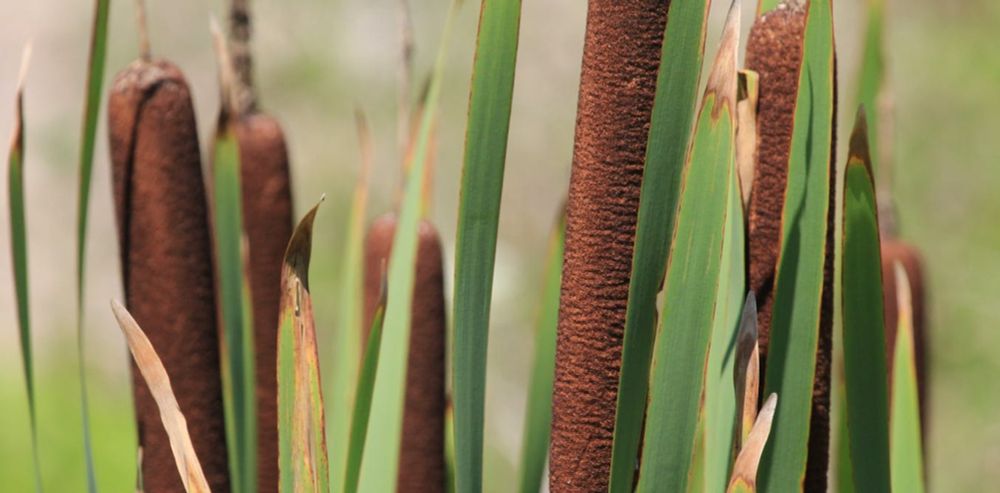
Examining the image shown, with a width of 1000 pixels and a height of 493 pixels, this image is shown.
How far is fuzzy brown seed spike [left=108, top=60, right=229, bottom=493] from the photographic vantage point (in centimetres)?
71

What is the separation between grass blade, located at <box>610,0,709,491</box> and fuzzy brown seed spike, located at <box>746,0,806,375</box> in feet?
0.28

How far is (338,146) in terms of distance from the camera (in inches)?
115

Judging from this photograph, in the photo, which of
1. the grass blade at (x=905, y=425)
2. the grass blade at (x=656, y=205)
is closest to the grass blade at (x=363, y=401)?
the grass blade at (x=656, y=205)

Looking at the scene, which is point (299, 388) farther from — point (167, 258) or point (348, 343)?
point (348, 343)

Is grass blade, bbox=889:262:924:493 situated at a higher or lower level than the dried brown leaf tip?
lower

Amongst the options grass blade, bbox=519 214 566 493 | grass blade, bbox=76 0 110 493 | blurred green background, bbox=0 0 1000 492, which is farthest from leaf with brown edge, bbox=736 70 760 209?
blurred green background, bbox=0 0 1000 492

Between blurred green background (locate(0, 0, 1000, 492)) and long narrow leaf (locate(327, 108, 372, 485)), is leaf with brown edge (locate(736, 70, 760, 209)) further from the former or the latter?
blurred green background (locate(0, 0, 1000, 492))

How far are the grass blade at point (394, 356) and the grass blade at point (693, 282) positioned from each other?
0.50 ft

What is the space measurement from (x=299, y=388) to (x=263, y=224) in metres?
0.38

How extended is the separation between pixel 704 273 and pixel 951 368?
8.06ft

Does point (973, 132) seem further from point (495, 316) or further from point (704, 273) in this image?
point (704, 273)

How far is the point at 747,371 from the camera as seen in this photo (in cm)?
51

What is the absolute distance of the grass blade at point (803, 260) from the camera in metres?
0.51

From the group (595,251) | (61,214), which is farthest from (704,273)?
(61,214)
